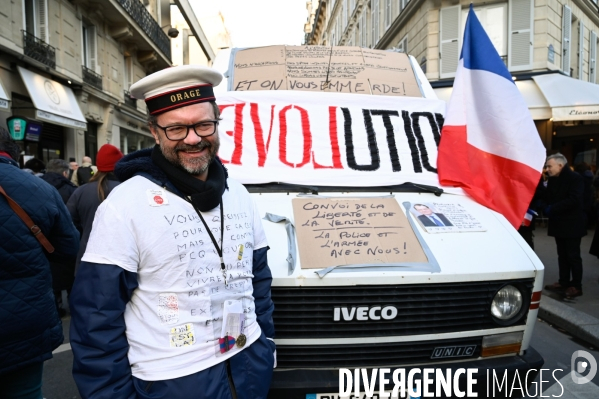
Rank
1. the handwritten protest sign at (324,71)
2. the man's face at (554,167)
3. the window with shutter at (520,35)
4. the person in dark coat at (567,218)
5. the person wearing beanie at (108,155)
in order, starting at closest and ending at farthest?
the handwritten protest sign at (324,71) < the person wearing beanie at (108,155) < the person in dark coat at (567,218) < the man's face at (554,167) < the window with shutter at (520,35)

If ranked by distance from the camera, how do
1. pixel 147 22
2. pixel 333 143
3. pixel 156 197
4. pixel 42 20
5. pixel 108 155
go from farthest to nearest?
pixel 147 22 → pixel 42 20 → pixel 108 155 → pixel 333 143 → pixel 156 197

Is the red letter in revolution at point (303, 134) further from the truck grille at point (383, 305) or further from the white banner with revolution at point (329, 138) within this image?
the truck grille at point (383, 305)

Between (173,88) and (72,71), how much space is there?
16.5 meters

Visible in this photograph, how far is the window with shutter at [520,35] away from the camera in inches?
565

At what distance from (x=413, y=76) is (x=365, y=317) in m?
2.62

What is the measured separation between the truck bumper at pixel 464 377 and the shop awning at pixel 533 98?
9703mm

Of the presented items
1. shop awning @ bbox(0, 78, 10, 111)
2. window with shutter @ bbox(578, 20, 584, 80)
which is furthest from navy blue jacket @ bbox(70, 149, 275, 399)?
window with shutter @ bbox(578, 20, 584, 80)

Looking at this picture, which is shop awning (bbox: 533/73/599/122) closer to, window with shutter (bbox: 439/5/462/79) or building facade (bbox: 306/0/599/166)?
building facade (bbox: 306/0/599/166)

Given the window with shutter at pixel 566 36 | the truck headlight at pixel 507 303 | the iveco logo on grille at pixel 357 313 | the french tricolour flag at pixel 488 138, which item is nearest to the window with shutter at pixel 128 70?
the window with shutter at pixel 566 36

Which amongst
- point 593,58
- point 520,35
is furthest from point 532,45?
point 593,58

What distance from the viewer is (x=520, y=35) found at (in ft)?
47.4

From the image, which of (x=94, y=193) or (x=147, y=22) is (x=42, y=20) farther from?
(x=94, y=193)

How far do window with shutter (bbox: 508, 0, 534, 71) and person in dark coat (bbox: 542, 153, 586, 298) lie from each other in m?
10.2

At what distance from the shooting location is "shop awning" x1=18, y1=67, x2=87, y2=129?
12.6m
